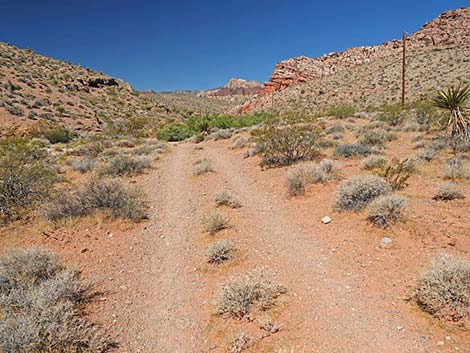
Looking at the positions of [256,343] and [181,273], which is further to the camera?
[181,273]

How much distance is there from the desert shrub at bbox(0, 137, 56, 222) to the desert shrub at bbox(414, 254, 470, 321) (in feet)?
28.9

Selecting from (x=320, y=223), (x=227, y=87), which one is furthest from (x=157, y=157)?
(x=227, y=87)

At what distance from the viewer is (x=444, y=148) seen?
11016 mm

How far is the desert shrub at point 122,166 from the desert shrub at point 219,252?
719 cm

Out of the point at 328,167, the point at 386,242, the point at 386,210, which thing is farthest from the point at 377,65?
the point at 386,242

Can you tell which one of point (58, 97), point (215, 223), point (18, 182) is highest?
point (58, 97)

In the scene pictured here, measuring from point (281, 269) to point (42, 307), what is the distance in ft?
11.6

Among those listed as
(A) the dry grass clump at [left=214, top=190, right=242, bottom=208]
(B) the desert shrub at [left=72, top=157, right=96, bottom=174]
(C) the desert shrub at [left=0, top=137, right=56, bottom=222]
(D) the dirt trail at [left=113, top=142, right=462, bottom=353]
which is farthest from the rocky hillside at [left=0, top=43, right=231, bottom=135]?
(D) the dirt trail at [left=113, top=142, right=462, bottom=353]

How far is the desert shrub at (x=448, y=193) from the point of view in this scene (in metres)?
Answer: 6.64

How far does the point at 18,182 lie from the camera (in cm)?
796

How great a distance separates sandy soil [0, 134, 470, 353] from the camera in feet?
11.8

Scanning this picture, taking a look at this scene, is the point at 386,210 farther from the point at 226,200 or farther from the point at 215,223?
the point at 226,200

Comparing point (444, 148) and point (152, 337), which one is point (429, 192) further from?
point (152, 337)

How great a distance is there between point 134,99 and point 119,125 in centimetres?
2345
